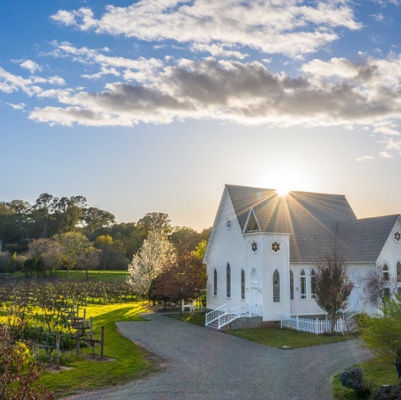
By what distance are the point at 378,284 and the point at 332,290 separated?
5319mm

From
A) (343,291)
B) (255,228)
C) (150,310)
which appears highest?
(255,228)

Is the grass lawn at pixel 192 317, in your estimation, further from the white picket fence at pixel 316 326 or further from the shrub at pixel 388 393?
the shrub at pixel 388 393

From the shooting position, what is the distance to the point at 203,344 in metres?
22.8

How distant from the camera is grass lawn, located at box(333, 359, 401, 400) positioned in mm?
13281

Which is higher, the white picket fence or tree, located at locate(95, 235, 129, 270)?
tree, located at locate(95, 235, 129, 270)

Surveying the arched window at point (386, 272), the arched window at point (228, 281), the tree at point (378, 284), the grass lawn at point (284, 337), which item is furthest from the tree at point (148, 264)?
the arched window at point (386, 272)

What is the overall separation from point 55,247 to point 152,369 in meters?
55.3

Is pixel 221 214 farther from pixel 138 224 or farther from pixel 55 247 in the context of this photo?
pixel 138 224

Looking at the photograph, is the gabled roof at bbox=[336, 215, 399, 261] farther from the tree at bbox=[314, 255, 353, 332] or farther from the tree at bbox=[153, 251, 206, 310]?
the tree at bbox=[153, 251, 206, 310]

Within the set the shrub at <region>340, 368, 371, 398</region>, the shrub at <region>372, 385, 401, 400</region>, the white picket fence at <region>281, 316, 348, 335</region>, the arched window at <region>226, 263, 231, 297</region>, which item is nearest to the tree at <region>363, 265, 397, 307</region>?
the white picket fence at <region>281, 316, 348, 335</region>

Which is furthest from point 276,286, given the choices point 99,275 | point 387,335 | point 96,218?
point 96,218

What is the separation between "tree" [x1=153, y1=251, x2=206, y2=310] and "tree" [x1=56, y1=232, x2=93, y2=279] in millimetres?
36703

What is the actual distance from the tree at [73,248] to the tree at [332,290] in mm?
49341

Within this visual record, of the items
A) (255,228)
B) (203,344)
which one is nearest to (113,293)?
(255,228)
